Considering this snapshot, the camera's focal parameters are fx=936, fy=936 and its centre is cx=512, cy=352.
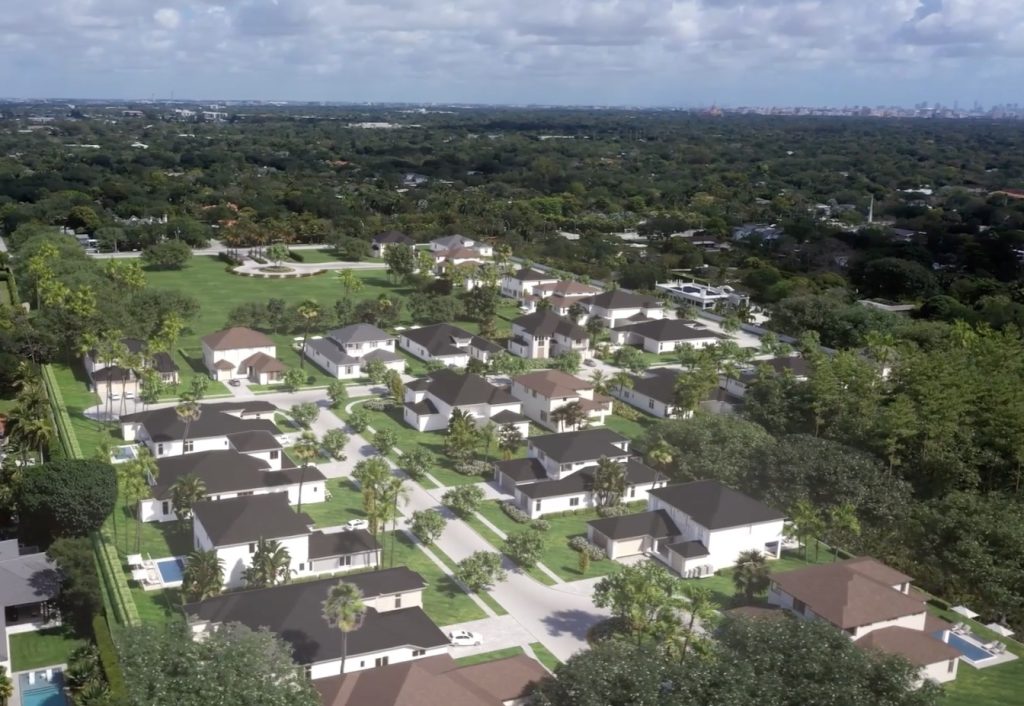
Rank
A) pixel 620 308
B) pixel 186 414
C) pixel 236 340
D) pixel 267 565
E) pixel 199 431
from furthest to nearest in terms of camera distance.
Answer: pixel 620 308
pixel 236 340
pixel 199 431
pixel 186 414
pixel 267 565

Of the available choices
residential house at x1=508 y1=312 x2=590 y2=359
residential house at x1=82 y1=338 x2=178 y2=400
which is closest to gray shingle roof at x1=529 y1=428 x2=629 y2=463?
residential house at x1=508 y1=312 x2=590 y2=359

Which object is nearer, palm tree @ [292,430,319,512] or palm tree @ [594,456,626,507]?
palm tree @ [292,430,319,512]

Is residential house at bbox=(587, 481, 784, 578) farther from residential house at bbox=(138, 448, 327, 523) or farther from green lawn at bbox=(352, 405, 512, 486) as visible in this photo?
residential house at bbox=(138, 448, 327, 523)

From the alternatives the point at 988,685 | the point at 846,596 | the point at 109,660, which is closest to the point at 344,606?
the point at 109,660

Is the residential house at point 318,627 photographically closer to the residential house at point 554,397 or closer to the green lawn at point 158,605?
the green lawn at point 158,605

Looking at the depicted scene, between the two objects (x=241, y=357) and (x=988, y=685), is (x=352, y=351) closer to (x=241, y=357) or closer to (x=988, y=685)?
(x=241, y=357)
